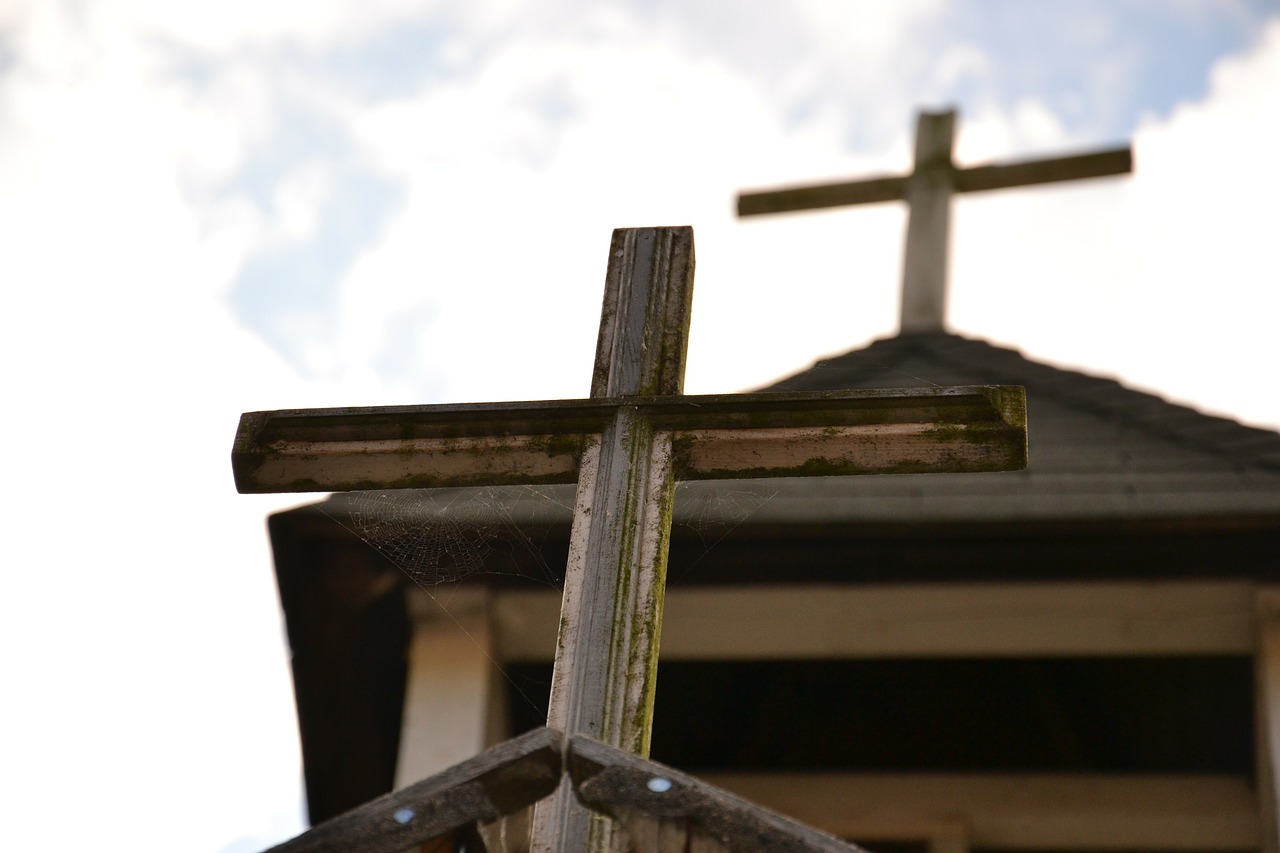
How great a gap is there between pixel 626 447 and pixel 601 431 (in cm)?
6

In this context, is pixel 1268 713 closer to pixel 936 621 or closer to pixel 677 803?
pixel 936 621

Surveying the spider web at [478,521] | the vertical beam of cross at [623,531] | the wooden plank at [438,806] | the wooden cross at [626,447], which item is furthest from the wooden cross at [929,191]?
the wooden plank at [438,806]

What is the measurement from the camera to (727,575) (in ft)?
16.4

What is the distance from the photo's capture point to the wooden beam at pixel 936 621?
4.91 m

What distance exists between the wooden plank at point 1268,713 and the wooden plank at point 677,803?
314 cm

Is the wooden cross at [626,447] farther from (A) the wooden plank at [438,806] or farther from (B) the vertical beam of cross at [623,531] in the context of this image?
(A) the wooden plank at [438,806]

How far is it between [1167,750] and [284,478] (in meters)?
3.57

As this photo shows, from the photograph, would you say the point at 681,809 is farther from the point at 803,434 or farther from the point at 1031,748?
the point at 1031,748

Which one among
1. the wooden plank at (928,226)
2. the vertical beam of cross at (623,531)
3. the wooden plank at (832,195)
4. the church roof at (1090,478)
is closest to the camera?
the vertical beam of cross at (623,531)

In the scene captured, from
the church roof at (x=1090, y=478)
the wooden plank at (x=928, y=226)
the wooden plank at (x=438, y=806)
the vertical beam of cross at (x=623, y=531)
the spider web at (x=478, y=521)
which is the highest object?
the wooden plank at (x=928, y=226)

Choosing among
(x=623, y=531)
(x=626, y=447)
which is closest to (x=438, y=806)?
(x=623, y=531)

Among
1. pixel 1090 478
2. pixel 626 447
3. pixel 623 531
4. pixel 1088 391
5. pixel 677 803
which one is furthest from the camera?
pixel 1088 391

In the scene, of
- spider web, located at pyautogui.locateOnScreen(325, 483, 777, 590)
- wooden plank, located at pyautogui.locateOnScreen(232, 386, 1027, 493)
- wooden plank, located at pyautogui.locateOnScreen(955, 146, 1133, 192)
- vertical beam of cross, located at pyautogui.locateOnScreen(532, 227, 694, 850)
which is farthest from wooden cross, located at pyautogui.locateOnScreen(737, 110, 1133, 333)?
wooden plank, located at pyautogui.locateOnScreen(232, 386, 1027, 493)

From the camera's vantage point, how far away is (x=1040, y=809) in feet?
16.3
